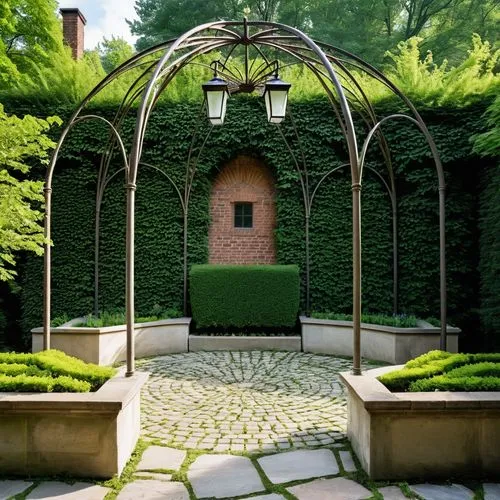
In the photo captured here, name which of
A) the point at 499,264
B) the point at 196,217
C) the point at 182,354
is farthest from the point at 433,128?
the point at 182,354

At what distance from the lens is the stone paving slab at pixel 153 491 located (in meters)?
2.86

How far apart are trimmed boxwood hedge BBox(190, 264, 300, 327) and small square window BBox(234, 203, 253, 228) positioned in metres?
1.55

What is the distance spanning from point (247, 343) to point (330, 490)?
17.0 ft

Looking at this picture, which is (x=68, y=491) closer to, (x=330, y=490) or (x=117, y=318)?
(x=330, y=490)

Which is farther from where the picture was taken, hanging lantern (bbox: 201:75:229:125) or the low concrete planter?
the low concrete planter

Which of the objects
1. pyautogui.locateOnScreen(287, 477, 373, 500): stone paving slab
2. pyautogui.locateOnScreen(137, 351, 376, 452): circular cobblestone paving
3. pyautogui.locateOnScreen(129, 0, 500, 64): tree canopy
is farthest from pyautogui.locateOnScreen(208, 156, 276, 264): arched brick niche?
pyautogui.locateOnScreen(129, 0, 500, 64): tree canopy

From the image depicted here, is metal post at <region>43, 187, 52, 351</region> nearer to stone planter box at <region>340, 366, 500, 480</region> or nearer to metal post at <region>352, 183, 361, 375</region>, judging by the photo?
metal post at <region>352, 183, 361, 375</region>

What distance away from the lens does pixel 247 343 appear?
810 centimetres

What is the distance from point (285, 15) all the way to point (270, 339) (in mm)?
14851

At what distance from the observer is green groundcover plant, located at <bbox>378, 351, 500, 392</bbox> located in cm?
338

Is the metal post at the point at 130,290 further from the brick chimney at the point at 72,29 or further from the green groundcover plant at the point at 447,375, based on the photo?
the brick chimney at the point at 72,29

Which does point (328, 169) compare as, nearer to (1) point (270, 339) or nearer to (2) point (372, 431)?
(1) point (270, 339)

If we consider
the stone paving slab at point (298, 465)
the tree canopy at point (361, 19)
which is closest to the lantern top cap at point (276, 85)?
the stone paving slab at point (298, 465)

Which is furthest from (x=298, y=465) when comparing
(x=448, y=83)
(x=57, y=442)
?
(x=448, y=83)
